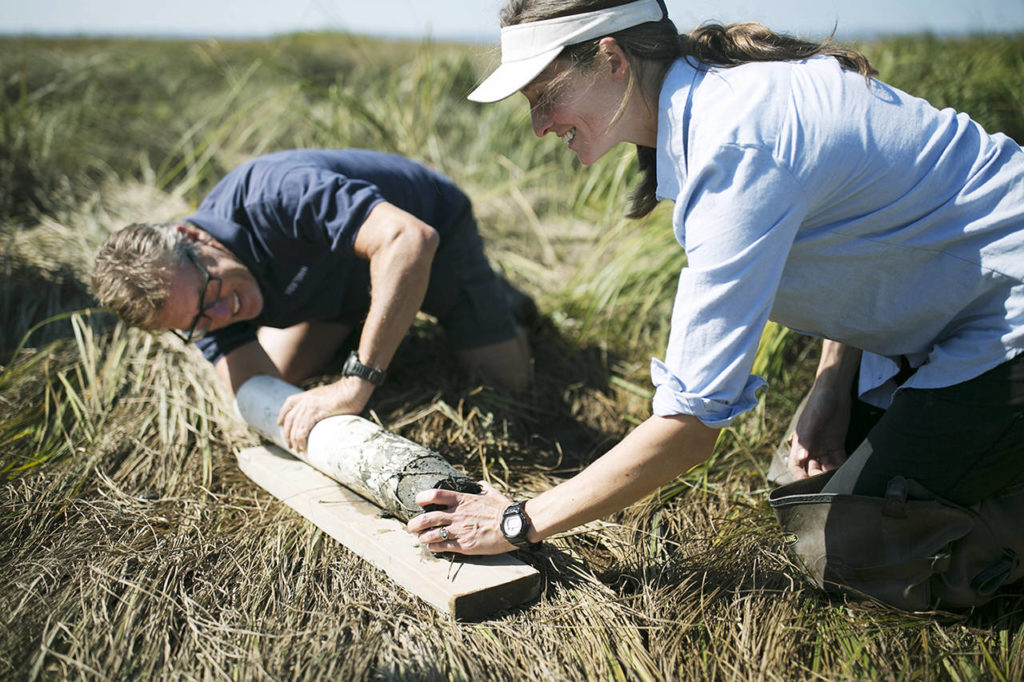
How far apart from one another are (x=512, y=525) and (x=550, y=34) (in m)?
1.09

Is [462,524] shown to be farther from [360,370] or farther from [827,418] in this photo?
[827,418]

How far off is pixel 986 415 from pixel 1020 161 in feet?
→ 1.83

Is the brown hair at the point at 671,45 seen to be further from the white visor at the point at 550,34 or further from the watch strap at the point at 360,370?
the watch strap at the point at 360,370

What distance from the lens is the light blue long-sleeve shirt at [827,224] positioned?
1422mm

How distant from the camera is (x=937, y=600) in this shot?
1.91 m

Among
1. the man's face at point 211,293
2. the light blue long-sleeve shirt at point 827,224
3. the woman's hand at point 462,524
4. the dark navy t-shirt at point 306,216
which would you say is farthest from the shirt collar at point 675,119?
the man's face at point 211,293

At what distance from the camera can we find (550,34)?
1.56 m

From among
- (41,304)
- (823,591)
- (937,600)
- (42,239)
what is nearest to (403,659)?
(823,591)

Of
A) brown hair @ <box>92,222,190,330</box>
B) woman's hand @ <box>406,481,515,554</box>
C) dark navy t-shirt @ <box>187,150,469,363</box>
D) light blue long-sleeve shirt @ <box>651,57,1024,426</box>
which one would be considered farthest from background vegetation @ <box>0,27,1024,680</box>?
light blue long-sleeve shirt @ <box>651,57,1024,426</box>

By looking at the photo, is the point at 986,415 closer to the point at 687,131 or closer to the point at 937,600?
the point at 937,600

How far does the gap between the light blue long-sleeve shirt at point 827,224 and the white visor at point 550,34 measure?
138 millimetres

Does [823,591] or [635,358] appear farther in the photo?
[635,358]

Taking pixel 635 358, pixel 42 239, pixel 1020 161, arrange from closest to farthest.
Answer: pixel 1020 161, pixel 635 358, pixel 42 239

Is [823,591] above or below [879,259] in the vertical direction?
below
